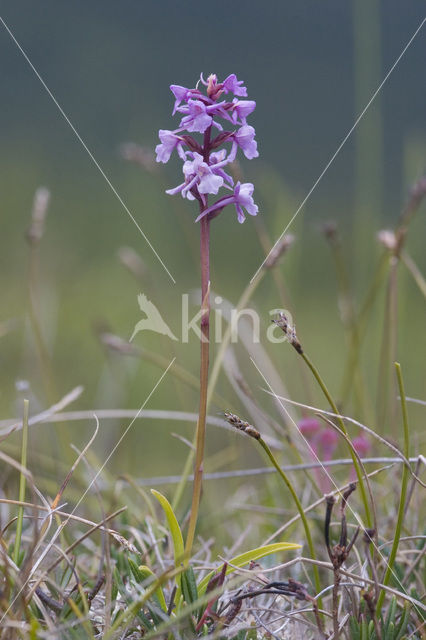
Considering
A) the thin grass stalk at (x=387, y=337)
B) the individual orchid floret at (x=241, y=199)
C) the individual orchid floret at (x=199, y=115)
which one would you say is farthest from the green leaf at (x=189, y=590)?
the thin grass stalk at (x=387, y=337)

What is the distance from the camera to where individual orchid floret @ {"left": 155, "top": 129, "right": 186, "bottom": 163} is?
44.0 inches

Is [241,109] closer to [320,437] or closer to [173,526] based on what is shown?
[173,526]

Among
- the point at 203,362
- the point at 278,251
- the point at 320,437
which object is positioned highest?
the point at 278,251

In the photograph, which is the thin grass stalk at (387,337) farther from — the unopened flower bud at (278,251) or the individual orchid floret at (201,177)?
the individual orchid floret at (201,177)

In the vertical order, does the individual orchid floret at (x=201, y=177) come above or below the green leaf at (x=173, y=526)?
above

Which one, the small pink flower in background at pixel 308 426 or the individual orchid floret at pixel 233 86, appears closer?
the individual orchid floret at pixel 233 86

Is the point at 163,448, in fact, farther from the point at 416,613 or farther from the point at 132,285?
the point at 416,613

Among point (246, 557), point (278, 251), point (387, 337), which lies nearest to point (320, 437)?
point (387, 337)

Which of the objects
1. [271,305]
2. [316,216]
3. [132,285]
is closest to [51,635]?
[271,305]

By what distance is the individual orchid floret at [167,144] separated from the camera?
1.12 metres

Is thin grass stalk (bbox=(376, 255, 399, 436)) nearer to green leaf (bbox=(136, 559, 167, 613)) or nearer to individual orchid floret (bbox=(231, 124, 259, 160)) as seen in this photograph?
individual orchid floret (bbox=(231, 124, 259, 160))

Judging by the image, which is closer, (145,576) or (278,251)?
(145,576)

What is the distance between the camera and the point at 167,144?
1131 mm

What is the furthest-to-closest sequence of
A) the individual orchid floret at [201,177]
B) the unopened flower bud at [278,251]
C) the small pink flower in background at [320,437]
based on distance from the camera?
the small pink flower in background at [320,437] → the unopened flower bud at [278,251] → the individual orchid floret at [201,177]
